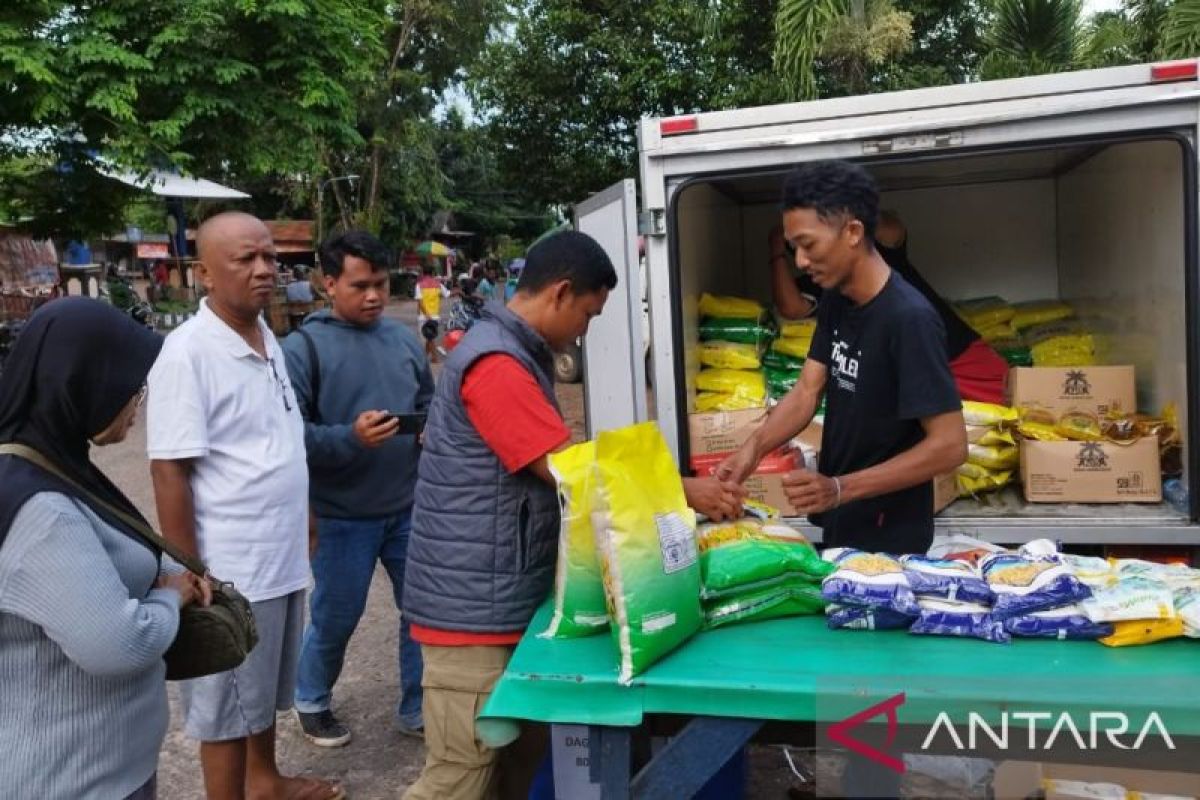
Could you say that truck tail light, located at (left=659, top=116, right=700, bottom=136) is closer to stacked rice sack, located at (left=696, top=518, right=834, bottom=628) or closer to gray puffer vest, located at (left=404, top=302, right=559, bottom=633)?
gray puffer vest, located at (left=404, top=302, right=559, bottom=633)

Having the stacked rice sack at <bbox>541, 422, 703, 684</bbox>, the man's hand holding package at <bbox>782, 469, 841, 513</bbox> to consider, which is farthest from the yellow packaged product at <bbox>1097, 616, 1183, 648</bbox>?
the stacked rice sack at <bbox>541, 422, 703, 684</bbox>

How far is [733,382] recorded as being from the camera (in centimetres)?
430

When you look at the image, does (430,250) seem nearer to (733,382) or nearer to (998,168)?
(998,168)

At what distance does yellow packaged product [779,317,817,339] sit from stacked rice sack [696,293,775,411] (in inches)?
3.5

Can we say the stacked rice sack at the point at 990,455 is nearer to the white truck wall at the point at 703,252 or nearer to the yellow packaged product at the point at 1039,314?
the white truck wall at the point at 703,252

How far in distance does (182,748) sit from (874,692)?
10.2 feet

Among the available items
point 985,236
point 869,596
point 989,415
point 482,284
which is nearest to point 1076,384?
point 989,415

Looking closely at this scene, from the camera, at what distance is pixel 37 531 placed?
159 cm

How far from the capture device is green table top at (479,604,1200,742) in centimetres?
160

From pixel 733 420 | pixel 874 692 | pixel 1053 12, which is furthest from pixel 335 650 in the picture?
pixel 1053 12

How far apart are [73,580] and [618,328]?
2.41 meters

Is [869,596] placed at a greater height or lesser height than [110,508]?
lesser

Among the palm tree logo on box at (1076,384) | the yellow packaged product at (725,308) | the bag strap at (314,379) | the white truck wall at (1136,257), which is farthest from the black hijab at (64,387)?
the palm tree logo on box at (1076,384)

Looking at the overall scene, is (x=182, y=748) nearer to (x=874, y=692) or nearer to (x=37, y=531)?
(x=37, y=531)
